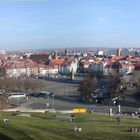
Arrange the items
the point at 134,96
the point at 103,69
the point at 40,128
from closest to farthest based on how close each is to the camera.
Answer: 1. the point at 40,128
2. the point at 134,96
3. the point at 103,69

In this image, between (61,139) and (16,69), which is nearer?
(61,139)

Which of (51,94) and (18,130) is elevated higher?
(18,130)

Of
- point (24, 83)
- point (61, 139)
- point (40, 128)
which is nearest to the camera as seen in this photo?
point (61, 139)

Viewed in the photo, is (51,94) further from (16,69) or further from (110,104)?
(16,69)

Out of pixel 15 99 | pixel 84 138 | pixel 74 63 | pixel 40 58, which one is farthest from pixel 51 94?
pixel 40 58

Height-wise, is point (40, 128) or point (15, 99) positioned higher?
point (40, 128)

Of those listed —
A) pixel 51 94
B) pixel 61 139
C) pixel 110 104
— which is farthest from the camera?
pixel 51 94

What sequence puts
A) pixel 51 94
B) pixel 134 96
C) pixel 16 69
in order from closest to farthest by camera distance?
pixel 134 96, pixel 51 94, pixel 16 69

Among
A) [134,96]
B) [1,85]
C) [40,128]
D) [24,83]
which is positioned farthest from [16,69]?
[40,128]

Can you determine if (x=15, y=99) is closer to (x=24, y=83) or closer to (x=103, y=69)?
(x=24, y=83)
